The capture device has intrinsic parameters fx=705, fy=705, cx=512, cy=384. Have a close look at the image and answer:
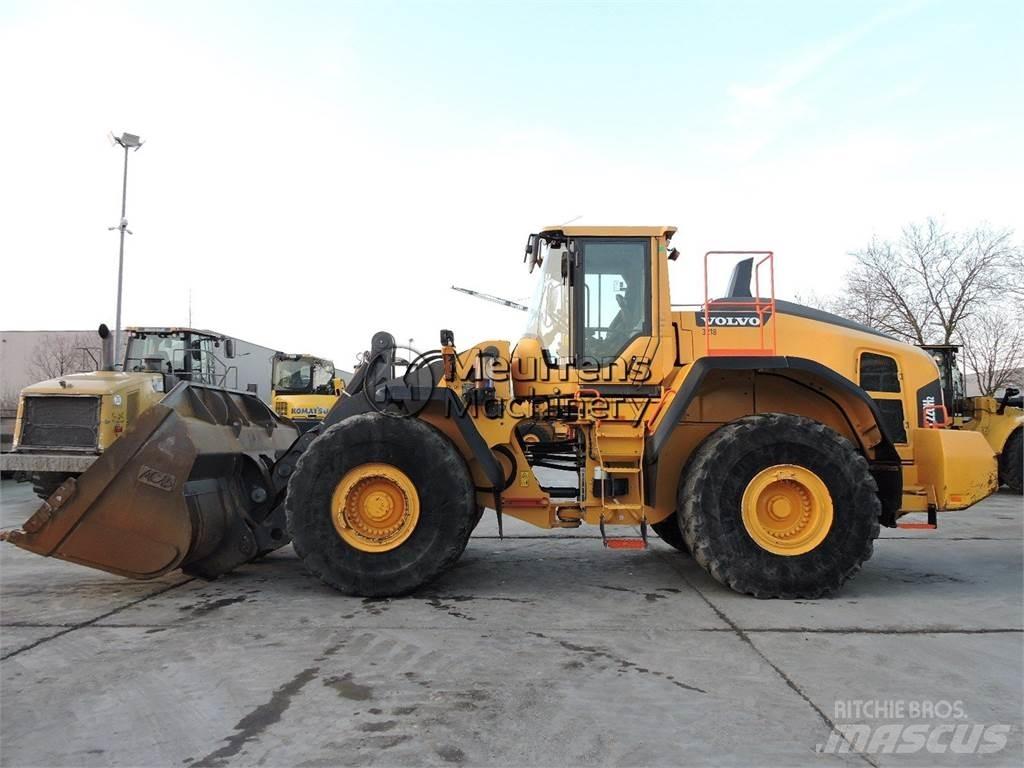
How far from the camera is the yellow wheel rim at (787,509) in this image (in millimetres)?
5188

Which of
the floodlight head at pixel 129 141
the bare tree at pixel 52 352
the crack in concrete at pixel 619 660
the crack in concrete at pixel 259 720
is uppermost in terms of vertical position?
the floodlight head at pixel 129 141

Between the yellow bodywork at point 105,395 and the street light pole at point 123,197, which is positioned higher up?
the street light pole at point 123,197

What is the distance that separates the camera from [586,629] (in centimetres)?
448

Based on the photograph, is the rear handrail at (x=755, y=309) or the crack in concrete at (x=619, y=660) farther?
the rear handrail at (x=755, y=309)

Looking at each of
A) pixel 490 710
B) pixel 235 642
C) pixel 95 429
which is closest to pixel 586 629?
pixel 490 710

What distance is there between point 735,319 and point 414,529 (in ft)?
10.1

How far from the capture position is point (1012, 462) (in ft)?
44.5

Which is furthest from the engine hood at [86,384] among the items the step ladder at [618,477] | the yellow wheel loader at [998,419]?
the yellow wheel loader at [998,419]

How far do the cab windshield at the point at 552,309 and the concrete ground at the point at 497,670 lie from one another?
1963mm

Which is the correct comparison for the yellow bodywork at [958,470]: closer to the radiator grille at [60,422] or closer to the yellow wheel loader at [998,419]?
the radiator grille at [60,422]

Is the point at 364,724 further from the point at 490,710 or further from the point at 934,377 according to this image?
the point at 934,377

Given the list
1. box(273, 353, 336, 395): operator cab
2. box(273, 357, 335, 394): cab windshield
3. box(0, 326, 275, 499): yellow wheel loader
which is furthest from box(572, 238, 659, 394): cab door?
box(273, 357, 335, 394): cab windshield

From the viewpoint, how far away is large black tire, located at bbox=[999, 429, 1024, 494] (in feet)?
44.0

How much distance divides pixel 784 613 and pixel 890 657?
873 mm
